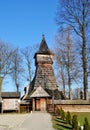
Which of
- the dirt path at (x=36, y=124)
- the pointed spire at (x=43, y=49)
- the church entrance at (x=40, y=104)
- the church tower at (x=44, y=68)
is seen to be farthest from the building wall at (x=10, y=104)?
the dirt path at (x=36, y=124)

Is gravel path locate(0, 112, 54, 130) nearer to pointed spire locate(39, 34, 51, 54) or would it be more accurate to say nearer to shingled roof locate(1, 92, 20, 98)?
shingled roof locate(1, 92, 20, 98)

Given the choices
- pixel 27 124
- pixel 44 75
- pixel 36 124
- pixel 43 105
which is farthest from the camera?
pixel 44 75

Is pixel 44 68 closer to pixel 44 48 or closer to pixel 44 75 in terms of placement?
pixel 44 75

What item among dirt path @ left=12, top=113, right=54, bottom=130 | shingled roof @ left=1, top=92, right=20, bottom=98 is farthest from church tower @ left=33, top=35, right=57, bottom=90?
dirt path @ left=12, top=113, right=54, bottom=130

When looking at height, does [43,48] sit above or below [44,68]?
above

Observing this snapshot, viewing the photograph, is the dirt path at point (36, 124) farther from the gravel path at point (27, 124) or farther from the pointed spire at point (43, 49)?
the pointed spire at point (43, 49)

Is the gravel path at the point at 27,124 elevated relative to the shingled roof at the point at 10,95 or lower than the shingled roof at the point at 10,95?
lower

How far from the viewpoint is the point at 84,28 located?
3650cm

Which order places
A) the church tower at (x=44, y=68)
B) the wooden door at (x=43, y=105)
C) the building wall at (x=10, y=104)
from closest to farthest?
the building wall at (x=10, y=104), the wooden door at (x=43, y=105), the church tower at (x=44, y=68)

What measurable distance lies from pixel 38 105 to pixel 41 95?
1.58 metres

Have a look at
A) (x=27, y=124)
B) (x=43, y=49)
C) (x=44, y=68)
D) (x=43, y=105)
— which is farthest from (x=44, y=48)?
(x=27, y=124)

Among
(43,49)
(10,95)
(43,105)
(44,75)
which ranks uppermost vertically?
(43,49)

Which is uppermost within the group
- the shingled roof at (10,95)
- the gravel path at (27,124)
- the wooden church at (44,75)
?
the wooden church at (44,75)

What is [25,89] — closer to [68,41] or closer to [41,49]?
[41,49]
